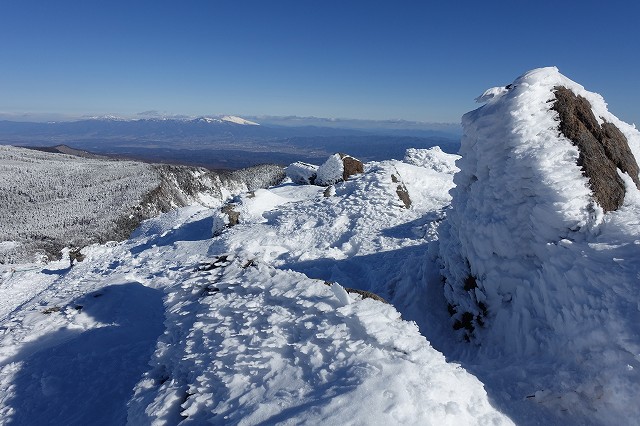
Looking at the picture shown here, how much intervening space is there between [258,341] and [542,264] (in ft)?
20.2

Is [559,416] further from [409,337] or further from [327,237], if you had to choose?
[327,237]

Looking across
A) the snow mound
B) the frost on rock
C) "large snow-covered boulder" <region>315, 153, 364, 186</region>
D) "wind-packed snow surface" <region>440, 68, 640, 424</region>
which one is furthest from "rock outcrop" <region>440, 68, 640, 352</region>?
the snow mound

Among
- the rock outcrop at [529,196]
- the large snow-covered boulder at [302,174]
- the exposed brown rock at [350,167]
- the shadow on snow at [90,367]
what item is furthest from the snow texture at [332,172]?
the rock outcrop at [529,196]

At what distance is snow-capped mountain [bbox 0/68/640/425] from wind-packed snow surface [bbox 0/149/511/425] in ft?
0.13

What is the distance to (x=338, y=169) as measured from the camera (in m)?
30.3

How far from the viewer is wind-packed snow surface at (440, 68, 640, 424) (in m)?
5.52

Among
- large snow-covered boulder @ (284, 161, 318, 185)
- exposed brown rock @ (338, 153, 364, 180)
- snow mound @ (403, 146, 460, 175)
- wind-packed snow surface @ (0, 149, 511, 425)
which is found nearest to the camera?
wind-packed snow surface @ (0, 149, 511, 425)

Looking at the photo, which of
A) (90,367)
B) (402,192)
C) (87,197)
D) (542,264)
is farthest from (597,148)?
(87,197)

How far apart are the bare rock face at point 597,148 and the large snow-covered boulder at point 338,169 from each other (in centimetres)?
2015

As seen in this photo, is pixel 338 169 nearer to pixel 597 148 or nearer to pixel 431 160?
pixel 431 160

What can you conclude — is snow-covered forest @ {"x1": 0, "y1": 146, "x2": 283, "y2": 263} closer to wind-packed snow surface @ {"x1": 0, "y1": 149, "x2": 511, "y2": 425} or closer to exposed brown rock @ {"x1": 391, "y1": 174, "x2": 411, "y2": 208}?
wind-packed snow surface @ {"x1": 0, "y1": 149, "x2": 511, "y2": 425}

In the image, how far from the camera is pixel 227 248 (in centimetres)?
1923

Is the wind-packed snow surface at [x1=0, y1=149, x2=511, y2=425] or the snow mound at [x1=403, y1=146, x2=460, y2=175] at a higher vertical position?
the snow mound at [x1=403, y1=146, x2=460, y2=175]

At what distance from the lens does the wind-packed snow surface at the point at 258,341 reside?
514 centimetres
